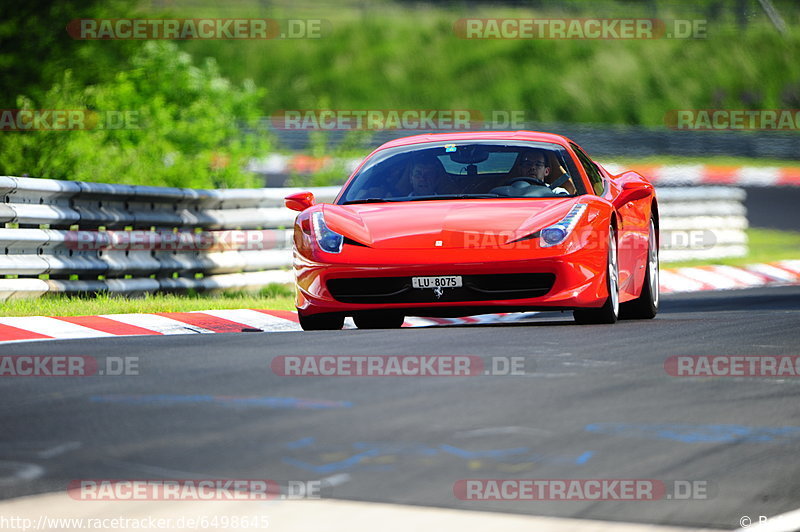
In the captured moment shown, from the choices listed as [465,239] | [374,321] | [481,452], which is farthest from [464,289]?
[481,452]

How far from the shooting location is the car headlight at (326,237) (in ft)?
32.6

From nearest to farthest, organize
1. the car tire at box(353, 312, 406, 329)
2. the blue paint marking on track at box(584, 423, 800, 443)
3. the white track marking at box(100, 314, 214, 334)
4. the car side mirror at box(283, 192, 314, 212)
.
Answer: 1. the blue paint marking on track at box(584, 423, 800, 443)
2. the white track marking at box(100, 314, 214, 334)
3. the car side mirror at box(283, 192, 314, 212)
4. the car tire at box(353, 312, 406, 329)

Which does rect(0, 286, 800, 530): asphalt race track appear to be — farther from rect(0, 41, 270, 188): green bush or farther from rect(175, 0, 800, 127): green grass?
rect(175, 0, 800, 127): green grass

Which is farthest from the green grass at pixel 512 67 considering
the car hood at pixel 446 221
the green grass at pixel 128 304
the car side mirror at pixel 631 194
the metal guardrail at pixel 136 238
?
the car hood at pixel 446 221

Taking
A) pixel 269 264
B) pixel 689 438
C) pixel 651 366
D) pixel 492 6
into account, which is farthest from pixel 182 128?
pixel 492 6

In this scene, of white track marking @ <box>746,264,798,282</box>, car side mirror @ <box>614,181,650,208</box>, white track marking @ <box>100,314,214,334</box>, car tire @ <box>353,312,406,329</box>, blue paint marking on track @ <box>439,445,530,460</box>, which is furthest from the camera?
white track marking @ <box>746,264,798,282</box>

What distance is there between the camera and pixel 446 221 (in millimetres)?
9836

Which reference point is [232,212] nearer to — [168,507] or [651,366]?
[651,366]

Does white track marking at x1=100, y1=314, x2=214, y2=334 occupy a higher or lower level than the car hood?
lower

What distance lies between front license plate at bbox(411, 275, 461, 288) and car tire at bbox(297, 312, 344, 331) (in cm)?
76

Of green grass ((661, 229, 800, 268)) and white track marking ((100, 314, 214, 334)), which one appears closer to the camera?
white track marking ((100, 314, 214, 334))

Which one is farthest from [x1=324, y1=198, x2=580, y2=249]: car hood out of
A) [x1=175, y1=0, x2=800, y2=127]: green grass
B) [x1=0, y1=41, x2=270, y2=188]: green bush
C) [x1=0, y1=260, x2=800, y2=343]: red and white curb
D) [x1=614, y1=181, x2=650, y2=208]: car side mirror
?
[x1=175, y1=0, x2=800, y2=127]: green grass

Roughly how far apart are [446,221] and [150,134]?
14616mm

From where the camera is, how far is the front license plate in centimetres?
966
